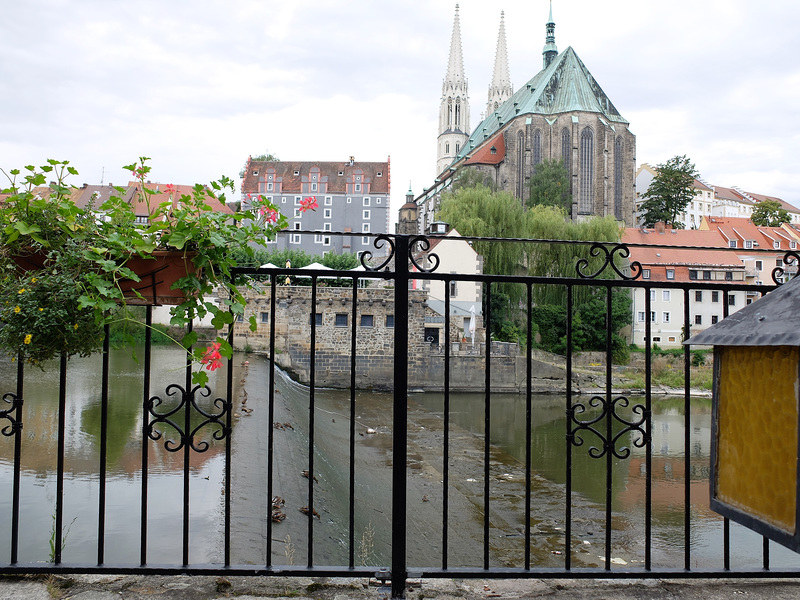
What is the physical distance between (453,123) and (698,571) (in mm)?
87279

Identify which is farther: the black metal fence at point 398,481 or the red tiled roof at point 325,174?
the red tiled roof at point 325,174

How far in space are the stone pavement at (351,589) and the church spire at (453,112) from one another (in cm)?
8472

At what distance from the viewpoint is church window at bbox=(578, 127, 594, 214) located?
55.1m

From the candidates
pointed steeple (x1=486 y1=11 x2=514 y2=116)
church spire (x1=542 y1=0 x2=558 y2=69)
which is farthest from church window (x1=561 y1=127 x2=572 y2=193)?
pointed steeple (x1=486 y1=11 x2=514 y2=116)

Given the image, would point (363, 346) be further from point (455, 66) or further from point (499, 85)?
point (499, 85)

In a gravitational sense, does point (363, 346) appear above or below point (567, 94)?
below

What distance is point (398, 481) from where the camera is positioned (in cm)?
279

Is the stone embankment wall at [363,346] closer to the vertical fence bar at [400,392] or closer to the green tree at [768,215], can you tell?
the vertical fence bar at [400,392]

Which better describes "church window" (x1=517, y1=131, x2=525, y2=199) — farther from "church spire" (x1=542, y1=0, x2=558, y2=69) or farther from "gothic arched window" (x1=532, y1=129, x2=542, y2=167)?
"church spire" (x1=542, y1=0, x2=558, y2=69)

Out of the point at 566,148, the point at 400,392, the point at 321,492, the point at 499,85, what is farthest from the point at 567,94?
the point at 400,392

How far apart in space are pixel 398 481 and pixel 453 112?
8774 cm

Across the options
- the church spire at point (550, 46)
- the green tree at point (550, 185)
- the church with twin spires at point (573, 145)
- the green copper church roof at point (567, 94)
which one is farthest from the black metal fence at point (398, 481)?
the church spire at point (550, 46)

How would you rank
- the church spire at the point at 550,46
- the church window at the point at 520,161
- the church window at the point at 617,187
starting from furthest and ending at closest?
the church spire at the point at 550,46 → the church window at the point at 520,161 → the church window at the point at 617,187

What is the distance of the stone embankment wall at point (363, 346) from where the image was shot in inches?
1072
